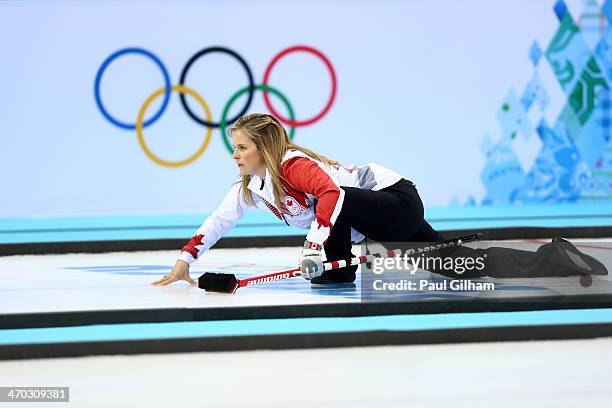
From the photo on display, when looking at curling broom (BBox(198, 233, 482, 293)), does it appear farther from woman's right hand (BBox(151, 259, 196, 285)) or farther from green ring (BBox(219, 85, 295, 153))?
green ring (BBox(219, 85, 295, 153))

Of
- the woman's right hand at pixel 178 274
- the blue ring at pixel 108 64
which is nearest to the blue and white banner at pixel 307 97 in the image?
the blue ring at pixel 108 64

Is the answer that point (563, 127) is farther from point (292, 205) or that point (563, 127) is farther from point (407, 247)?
point (292, 205)

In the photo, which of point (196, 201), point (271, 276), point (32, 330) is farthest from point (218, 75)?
point (32, 330)

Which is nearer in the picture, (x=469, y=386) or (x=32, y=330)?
(x=469, y=386)

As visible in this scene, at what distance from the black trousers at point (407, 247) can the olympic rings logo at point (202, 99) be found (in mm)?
4858

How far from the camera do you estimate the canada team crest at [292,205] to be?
148 inches

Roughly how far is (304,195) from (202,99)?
5.14 m

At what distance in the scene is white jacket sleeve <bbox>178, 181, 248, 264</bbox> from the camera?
393cm

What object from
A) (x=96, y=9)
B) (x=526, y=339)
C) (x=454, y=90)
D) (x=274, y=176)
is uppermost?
(x=96, y=9)

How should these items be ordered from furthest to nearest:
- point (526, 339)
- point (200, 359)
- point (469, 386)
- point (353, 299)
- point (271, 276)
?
point (271, 276), point (353, 299), point (526, 339), point (200, 359), point (469, 386)

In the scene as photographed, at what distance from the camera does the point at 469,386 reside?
2520 millimetres

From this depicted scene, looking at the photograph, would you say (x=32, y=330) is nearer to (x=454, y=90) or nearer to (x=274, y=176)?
(x=274, y=176)

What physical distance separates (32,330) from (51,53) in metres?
5.82

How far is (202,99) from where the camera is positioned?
8742 millimetres
